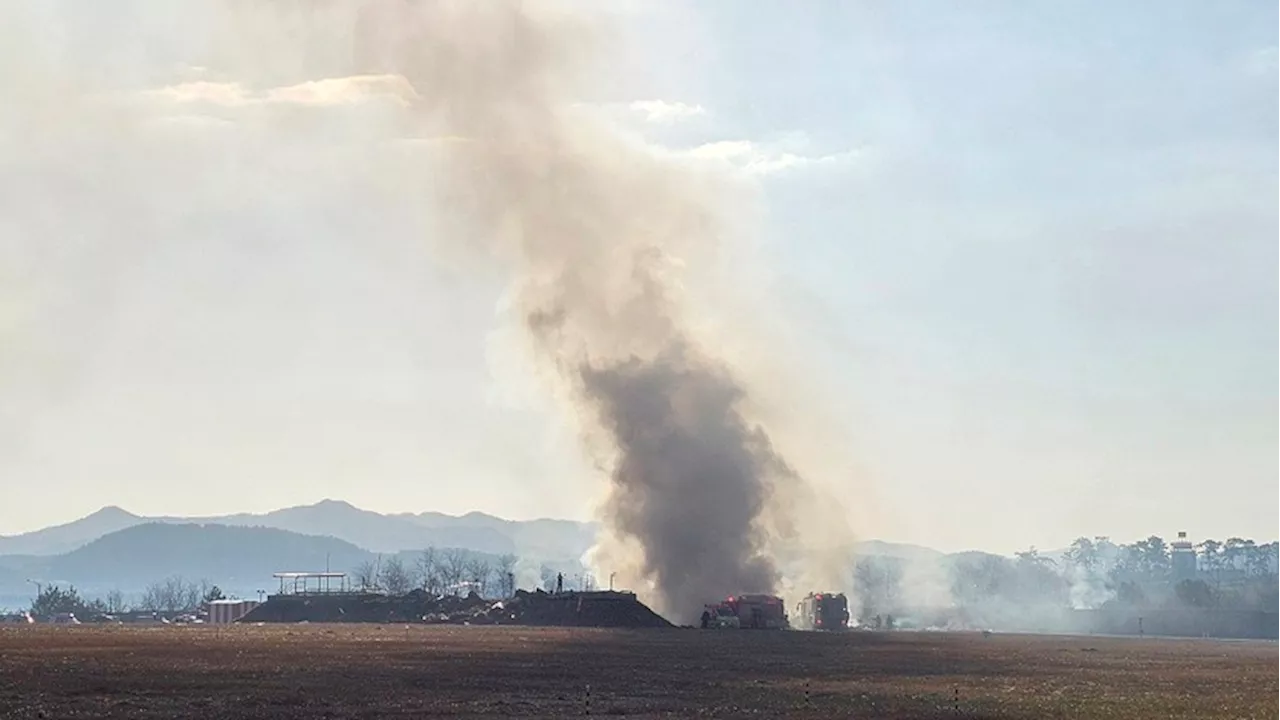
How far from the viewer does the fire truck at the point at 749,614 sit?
145500 millimetres

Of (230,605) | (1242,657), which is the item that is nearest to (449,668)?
(1242,657)

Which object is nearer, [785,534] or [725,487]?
[725,487]

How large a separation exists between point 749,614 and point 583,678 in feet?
250

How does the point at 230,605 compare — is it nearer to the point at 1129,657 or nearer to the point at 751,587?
the point at 751,587

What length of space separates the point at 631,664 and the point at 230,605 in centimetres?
11432

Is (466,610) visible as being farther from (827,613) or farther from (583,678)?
(583,678)

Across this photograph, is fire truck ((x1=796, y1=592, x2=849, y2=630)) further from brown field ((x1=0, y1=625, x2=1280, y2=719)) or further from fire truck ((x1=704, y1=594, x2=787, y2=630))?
brown field ((x1=0, y1=625, x2=1280, y2=719))

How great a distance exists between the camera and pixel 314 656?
83.0 meters

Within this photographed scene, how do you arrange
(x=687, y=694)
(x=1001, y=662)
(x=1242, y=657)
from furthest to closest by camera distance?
(x=1242, y=657)
(x=1001, y=662)
(x=687, y=694)

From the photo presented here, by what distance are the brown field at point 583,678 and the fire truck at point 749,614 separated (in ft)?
91.5

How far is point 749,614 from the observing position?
5743 inches

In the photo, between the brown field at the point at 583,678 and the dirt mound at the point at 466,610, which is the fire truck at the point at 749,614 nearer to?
the dirt mound at the point at 466,610

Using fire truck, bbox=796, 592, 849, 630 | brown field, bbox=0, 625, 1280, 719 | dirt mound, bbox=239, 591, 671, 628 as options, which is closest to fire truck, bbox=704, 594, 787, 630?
dirt mound, bbox=239, 591, 671, 628

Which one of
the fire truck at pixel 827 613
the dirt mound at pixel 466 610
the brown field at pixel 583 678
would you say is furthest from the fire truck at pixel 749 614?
the brown field at pixel 583 678
